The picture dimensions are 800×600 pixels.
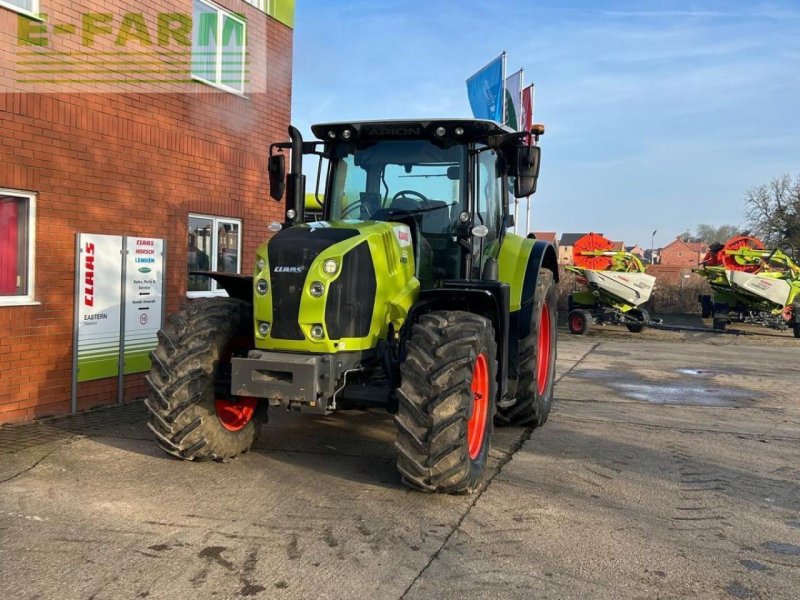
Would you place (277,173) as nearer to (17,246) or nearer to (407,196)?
(407,196)

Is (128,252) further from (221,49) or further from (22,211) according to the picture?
(221,49)

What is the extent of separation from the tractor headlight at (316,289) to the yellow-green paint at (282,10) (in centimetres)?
664

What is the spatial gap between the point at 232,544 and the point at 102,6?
19.9 feet

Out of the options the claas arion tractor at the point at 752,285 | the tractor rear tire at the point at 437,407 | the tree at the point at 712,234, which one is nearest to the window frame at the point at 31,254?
the tractor rear tire at the point at 437,407

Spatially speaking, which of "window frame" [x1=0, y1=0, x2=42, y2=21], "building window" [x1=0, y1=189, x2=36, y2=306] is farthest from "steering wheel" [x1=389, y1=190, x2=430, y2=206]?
"window frame" [x1=0, y1=0, x2=42, y2=21]

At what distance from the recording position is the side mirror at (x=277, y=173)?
5.88m

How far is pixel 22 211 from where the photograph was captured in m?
6.67

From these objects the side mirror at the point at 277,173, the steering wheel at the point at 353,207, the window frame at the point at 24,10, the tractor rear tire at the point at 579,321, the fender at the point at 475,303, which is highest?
the window frame at the point at 24,10

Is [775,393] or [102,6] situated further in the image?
[775,393]

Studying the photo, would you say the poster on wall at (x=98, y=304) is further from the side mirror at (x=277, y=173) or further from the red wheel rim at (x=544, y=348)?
the red wheel rim at (x=544, y=348)

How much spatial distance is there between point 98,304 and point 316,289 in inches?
148

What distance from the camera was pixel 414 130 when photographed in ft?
18.8

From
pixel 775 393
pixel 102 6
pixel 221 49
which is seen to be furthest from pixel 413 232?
pixel 775 393

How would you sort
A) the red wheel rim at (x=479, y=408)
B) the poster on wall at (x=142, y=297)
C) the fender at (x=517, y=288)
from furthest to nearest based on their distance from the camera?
the poster on wall at (x=142, y=297)
the fender at (x=517, y=288)
the red wheel rim at (x=479, y=408)
